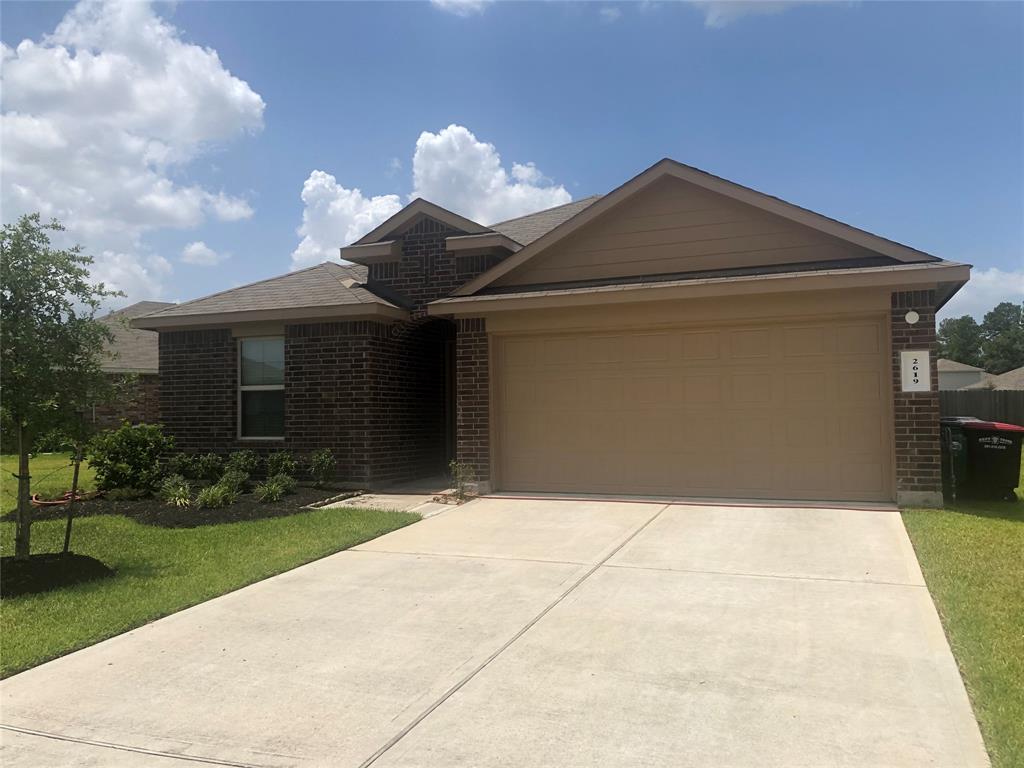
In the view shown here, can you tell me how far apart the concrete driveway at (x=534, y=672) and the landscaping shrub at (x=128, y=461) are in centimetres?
587

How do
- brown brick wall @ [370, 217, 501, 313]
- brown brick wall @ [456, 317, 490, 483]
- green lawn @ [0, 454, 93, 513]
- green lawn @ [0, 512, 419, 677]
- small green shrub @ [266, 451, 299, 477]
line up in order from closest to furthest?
green lawn @ [0, 512, 419, 677] → brown brick wall @ [456, 317, 490, 483] → green lawn @ [0, 454, 93, 513] → small green shrub @ [266, 451, 299, 477] → brown brick wall @ [370, 217, 501, 313]

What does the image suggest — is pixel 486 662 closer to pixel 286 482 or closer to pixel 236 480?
pixel 286 482

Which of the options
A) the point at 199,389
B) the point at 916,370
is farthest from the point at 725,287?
the point at 199,389

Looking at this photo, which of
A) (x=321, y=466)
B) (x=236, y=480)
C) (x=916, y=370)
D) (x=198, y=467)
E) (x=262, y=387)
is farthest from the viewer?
(x=262, y=387)

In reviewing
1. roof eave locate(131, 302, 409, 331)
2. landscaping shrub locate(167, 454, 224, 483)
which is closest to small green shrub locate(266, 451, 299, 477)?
landscaping shrub locate(167, 454, 224, 483)

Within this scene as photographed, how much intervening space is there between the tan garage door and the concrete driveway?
2578 mm

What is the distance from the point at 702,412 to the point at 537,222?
6.70 meters

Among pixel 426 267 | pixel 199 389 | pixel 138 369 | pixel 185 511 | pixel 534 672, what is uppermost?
pixel 426 267

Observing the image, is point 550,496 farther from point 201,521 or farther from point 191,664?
point 191,664

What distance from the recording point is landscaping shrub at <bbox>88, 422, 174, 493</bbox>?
1158cm

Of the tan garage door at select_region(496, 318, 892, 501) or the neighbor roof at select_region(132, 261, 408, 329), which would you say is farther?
the neighbor roof at select_region(132, 261, 408, 329)

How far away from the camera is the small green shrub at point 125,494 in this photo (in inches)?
440

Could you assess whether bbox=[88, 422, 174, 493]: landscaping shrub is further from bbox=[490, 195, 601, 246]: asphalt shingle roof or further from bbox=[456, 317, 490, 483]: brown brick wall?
bbox=[490, 195, 601, 246]: asphalt shingle roof

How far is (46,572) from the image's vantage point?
6.61m
